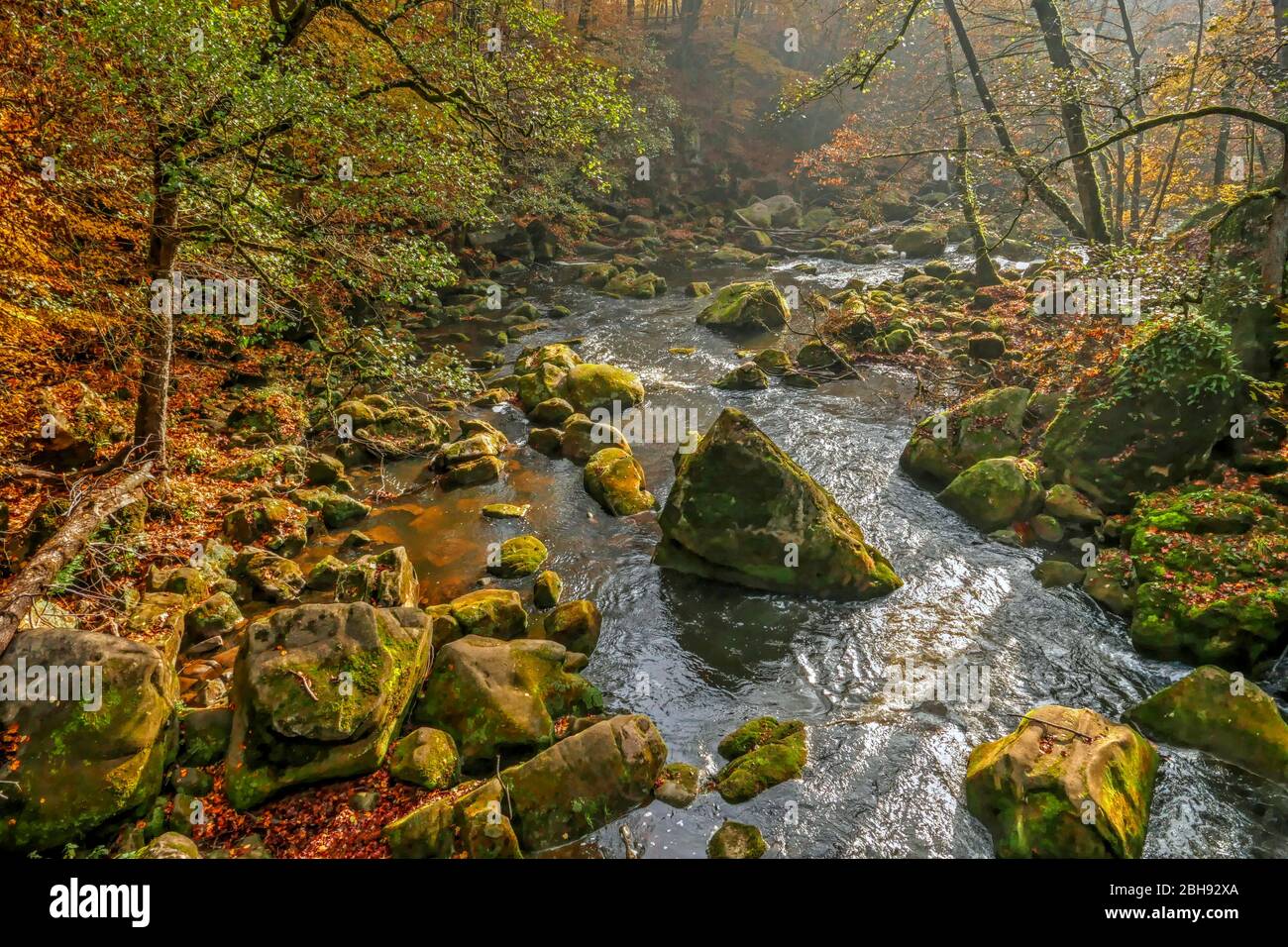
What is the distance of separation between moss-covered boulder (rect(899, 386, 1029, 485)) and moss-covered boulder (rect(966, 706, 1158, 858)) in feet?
19.3

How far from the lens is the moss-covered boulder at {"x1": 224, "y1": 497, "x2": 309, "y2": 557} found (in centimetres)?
887

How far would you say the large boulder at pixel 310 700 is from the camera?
5.19 metres

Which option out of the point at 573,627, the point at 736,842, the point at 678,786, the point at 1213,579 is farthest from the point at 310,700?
the point at 1213,579

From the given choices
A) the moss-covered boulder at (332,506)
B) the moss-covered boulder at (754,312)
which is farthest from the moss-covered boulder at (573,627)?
the moss-covered boulder at (754,312)

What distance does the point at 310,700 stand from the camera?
17.2 feet

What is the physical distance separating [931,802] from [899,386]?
1092cm

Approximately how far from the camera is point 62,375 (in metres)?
8.93

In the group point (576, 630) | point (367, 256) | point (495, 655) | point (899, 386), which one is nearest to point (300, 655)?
point (495, 655)

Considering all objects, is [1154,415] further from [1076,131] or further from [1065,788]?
[1065,788]

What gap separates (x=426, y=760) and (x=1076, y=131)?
14.4m

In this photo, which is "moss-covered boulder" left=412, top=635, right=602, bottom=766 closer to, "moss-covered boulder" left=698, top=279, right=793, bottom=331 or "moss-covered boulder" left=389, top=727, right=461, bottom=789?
"moss-covered boulder" left=389, top=727, right=461, bottom=789

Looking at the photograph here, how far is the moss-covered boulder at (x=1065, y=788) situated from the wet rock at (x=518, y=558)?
576 centimetres

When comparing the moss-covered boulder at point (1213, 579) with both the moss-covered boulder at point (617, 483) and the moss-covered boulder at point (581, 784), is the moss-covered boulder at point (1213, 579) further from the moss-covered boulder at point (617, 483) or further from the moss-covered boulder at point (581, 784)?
the moss-covered boulder at point (617, 483)
